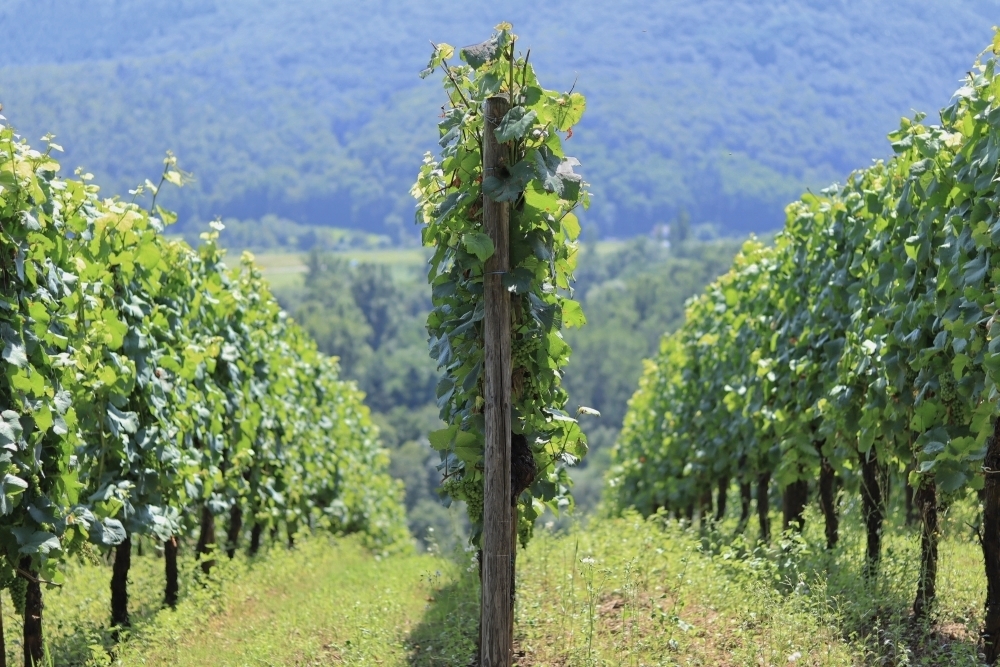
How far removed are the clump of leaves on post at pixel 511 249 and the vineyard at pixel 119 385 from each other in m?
1.79

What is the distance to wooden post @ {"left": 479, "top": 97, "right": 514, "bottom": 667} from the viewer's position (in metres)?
4.50

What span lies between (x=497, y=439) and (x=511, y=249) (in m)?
0.81

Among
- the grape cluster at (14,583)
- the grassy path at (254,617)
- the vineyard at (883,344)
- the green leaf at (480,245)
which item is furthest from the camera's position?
the grassy path at (254,617)

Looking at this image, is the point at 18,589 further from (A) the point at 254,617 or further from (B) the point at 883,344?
(B) the point at 883,344

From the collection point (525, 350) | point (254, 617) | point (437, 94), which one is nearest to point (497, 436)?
point (525, 350)

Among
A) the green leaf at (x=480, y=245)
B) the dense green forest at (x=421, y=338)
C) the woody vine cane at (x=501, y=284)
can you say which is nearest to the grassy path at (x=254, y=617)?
the woody vine cane at (x=501, y=284)

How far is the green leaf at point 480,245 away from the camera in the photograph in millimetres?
4383

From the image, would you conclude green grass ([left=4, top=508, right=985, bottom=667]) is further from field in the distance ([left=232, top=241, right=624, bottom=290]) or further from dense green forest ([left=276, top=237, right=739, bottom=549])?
field in the distance ([left=232, top=241, right=624, bottom=290])

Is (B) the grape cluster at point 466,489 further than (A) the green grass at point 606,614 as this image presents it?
No

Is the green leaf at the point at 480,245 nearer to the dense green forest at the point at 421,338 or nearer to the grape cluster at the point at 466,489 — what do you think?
the grape cluster at the point at 466,489

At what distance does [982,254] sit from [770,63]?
419ft

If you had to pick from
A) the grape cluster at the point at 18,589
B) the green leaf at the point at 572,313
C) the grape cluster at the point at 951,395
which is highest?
the green leaf at the point at 572,313

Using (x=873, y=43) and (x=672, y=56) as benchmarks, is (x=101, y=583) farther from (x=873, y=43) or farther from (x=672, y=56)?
(x=672, y=56)

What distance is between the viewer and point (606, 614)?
6.12m
